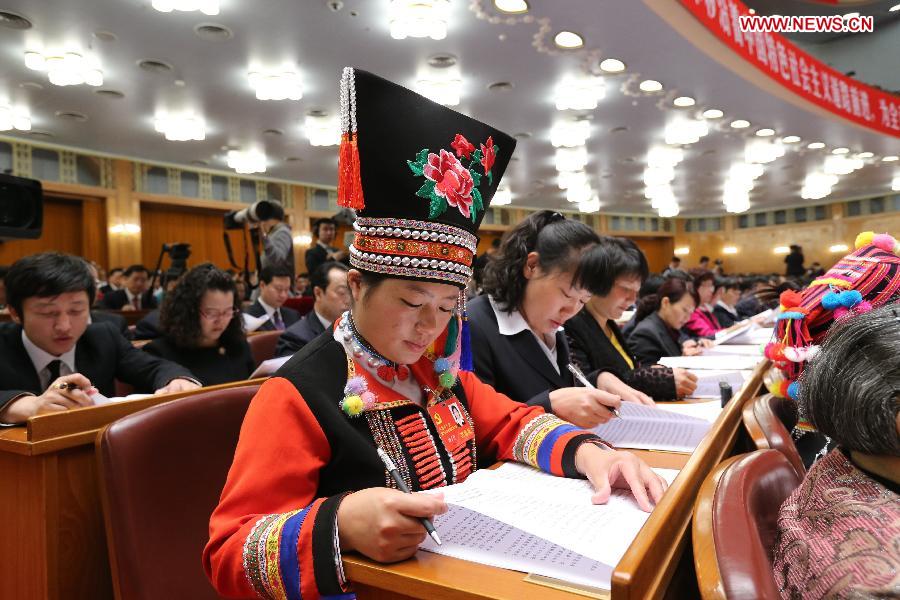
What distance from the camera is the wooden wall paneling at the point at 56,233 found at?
964cm

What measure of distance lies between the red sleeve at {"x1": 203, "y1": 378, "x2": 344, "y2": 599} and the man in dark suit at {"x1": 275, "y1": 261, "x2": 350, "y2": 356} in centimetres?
213

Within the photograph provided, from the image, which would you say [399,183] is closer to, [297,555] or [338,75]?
[297,555]

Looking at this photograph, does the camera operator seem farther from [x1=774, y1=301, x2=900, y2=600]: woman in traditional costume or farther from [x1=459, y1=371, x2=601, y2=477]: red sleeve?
[x1=774, y1=301, x2=900, y2=600]: woman in traditional costume

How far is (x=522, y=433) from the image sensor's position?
1.19 meters

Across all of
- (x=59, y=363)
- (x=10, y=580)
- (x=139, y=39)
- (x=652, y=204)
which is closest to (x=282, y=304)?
(x=59, y=363)

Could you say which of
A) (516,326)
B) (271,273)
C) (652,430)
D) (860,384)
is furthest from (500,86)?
(860,384)

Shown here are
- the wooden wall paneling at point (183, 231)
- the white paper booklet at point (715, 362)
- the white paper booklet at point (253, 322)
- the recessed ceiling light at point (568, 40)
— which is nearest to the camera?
the white paper booklet at point (715, 362)

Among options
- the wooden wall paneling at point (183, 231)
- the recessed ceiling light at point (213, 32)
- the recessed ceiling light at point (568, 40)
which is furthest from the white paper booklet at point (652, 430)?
the wooden wall paneling at point (183, 231)

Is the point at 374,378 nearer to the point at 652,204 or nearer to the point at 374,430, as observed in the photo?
the point at 374,430

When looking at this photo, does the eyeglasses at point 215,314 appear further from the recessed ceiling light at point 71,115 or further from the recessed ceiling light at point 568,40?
the recessed ceiling light at point 71,115

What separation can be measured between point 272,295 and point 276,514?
378cm

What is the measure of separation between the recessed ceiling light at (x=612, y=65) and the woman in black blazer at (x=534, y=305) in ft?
15.8

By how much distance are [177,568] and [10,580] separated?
0.54 metres

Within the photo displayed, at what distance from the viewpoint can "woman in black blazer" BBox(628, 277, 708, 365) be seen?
10.8 feet
